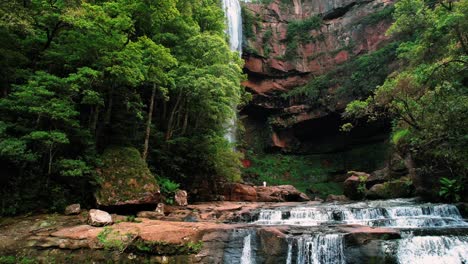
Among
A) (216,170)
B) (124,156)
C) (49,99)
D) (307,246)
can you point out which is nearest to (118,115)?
(124,156)

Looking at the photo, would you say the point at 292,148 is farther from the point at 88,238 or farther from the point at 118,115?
the point at 88,238

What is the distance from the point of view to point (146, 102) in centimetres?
1698

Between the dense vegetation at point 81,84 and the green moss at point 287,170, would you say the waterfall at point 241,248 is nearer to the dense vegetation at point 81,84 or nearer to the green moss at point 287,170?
the dense vegetation at point 81,84

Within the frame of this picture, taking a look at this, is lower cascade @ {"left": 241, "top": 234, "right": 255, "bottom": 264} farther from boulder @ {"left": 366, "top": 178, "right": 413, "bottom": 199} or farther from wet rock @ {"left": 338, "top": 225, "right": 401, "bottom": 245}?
boulder @ {"left": 366, "top": 178, "right": 413, "bottom": 199}

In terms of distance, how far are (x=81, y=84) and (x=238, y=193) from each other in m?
10.6

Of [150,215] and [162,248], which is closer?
[162,248]

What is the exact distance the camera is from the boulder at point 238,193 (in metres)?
18.0

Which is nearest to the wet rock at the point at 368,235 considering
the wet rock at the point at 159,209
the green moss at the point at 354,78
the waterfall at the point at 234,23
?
the wet rock at the point at 159,209

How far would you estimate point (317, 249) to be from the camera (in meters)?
7.71

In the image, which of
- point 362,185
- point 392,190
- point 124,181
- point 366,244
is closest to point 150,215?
point 124,181

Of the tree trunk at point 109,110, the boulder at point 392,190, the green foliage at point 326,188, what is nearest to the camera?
the tree trunk at point 109,110

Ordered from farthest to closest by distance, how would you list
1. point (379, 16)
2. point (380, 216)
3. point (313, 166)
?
1. point (313, 166)
2. point (379, 16)
3. point (380, 216)

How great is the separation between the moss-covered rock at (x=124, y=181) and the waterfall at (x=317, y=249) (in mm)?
5354

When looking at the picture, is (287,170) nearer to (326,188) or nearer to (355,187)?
(326,188)
